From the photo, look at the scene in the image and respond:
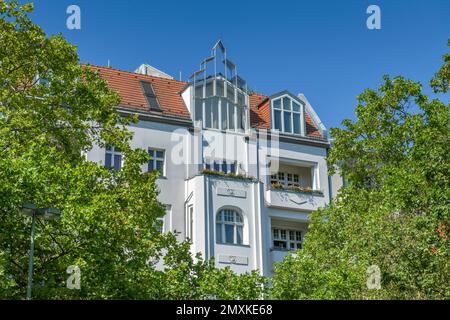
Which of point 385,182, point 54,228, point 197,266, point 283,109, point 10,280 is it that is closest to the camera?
point 10,280

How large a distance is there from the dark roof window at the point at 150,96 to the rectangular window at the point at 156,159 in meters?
2.28

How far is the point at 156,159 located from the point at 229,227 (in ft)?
15.5

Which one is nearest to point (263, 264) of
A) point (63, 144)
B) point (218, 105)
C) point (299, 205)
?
point (299, 205)

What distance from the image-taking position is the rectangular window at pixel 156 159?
3762 centimetres

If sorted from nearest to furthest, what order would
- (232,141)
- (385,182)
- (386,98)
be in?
(385,182) < (386,98) < (232,141)

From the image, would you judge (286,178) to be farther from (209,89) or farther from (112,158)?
(112,158)

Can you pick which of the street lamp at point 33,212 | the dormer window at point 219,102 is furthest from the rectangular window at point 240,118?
the street lamp at point 33,212

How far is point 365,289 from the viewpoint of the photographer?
85.6 ft

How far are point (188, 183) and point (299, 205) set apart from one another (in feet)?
19.4

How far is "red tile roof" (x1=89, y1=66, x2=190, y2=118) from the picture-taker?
39316 millimetres

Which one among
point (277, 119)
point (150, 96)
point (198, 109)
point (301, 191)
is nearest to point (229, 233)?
point (301, 191)

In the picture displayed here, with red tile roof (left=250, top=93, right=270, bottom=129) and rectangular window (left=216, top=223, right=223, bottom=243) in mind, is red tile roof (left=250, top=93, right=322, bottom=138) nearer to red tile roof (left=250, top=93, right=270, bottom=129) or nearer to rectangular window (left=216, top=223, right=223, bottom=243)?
red tile roof (left=250, top=93, right=270, bottom=129)

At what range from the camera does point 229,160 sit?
39.1 m

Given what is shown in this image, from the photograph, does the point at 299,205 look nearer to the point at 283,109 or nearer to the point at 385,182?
the point at 283,109
